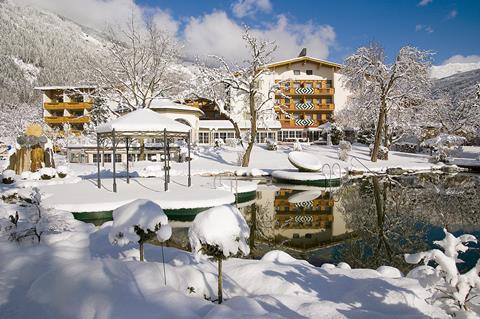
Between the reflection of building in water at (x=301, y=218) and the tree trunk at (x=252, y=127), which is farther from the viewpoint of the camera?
the tree trunk at (x=252, y=127)

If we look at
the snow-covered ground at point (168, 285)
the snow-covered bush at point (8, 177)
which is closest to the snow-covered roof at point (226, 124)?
the snow-covered bush at point (8, 177)

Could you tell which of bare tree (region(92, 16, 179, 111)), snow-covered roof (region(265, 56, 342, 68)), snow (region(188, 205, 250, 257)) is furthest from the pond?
snow-covered roof (region(265, 56, 342, 68))

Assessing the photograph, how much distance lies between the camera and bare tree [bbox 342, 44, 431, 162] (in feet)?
95.9

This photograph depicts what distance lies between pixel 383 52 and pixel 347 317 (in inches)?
1217

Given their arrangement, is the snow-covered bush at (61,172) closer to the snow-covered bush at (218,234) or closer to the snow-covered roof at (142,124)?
the snow-covered roof at (142,124)

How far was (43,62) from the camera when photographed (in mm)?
128375

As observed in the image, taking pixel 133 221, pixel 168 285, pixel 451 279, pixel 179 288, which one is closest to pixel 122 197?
pixel 133 221

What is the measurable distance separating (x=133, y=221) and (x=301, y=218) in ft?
29.6

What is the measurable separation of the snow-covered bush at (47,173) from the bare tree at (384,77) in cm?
2407

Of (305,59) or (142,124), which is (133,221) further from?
(305,59)

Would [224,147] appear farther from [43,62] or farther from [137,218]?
[43,62]

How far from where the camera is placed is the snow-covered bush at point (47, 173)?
17055 millimetres

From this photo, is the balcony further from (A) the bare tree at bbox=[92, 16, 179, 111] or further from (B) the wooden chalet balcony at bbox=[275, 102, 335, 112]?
(B) the wooden chalet balcony at bbox=[275, 102, 335, 112]

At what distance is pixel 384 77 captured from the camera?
1177 inches
